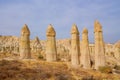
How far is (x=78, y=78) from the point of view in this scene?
23.8 meters

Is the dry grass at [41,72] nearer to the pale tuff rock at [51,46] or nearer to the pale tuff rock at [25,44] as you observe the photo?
the pale tuff rock at [51,46]

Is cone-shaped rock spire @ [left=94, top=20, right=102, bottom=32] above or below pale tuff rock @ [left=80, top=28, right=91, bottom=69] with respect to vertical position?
above

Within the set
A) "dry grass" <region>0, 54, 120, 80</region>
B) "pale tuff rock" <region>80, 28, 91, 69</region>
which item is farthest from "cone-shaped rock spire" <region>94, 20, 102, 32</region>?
"dry grass" <region>0, 54, 120, 80</region>

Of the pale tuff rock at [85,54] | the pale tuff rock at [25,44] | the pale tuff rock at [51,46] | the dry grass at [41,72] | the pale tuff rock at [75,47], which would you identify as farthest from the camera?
the pale tuff rock at [85,54]

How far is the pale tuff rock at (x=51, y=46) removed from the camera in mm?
33719

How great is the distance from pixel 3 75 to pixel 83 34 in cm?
1888

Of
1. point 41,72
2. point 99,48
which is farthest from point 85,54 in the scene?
point 41,72

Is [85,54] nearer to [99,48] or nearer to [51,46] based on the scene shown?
[99,48]

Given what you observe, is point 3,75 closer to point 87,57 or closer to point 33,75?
point 33,75

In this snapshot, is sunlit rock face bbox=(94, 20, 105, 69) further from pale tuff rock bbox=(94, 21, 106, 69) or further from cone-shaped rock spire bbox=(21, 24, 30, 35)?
cone-shaped rock spire bbox=(21, 24, 30, 35)

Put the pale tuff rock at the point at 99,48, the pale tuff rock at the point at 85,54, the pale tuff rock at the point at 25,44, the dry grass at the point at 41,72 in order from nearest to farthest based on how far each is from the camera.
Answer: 1. the dry grass at the point at 41,72
2. the pale tuff rock at the point at 25,44
3. the pale tuff rock at the point at 99,48
4. the pale tuff rock at the point at 85,54

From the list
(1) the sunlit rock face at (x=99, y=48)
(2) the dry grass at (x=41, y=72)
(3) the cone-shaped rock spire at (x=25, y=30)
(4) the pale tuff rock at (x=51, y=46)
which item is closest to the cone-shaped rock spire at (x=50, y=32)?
(4) the pale tuff rock at (x=51, y=46)

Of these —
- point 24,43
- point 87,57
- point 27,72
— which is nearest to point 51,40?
point 24,43

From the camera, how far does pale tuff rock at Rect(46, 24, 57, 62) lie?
1328 inches
